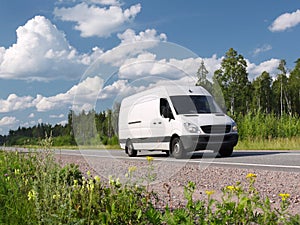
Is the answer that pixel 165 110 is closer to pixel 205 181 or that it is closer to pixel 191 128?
pixel 191 128

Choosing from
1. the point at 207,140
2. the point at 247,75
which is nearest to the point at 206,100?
the point at 207,140

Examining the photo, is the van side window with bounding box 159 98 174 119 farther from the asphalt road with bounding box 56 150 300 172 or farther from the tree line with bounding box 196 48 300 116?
the tree line with bounding box 196 48 300 116

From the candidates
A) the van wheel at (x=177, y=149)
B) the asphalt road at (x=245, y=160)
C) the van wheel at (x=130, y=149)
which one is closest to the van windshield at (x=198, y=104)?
the van wheel at (x=177, y=149)

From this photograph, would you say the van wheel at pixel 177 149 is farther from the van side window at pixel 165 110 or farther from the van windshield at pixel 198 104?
the van windshield at pixel 198 104

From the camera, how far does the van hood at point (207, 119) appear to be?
12.7 meters

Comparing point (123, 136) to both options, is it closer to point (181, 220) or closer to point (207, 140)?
point (207, 140)

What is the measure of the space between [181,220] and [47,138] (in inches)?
60.8

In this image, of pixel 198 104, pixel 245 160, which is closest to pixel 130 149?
pixel 198 104

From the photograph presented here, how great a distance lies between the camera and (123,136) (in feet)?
41.8

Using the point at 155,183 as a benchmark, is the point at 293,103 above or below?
above

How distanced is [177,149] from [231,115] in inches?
431

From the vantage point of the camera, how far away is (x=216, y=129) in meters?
13.2

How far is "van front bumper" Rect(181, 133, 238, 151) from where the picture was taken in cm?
1251

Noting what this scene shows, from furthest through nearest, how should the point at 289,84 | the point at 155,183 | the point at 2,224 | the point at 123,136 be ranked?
the point at 289,84 → the point at 123,136 → the point at 155,183 → the point at 2,224
